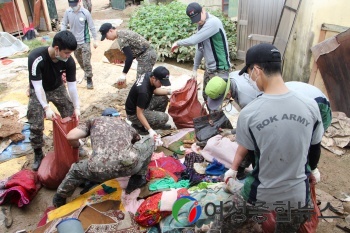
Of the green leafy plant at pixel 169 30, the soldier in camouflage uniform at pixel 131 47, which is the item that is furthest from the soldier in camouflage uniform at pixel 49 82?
the green leafy plant at pixel 169 30

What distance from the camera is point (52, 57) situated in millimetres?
3885

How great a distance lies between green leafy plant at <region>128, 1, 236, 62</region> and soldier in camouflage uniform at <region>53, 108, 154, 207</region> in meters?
5.24

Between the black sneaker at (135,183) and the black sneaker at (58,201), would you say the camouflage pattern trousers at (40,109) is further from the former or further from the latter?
the black sneaker at (135,183)

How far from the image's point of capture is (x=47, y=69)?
3.92 m

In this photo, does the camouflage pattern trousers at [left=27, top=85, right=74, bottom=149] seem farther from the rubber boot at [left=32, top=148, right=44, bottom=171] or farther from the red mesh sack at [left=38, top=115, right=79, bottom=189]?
the red mesh sack at [left=38, top=115, right=79, bottom=189]

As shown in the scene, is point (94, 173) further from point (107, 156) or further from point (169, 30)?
point (169, 30)

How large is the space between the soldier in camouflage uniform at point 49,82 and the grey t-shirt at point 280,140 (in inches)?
97.6

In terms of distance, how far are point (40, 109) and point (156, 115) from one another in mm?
1605

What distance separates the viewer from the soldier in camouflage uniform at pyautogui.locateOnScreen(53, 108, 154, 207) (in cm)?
321

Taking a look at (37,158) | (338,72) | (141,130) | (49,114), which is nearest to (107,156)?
(49,114)

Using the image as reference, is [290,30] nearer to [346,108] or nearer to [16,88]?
[346,108]

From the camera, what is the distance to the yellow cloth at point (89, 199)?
3379 millimetres

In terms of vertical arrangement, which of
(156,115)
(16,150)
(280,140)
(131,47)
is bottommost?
(16,150)

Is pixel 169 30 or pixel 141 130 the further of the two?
pixel 169 30
